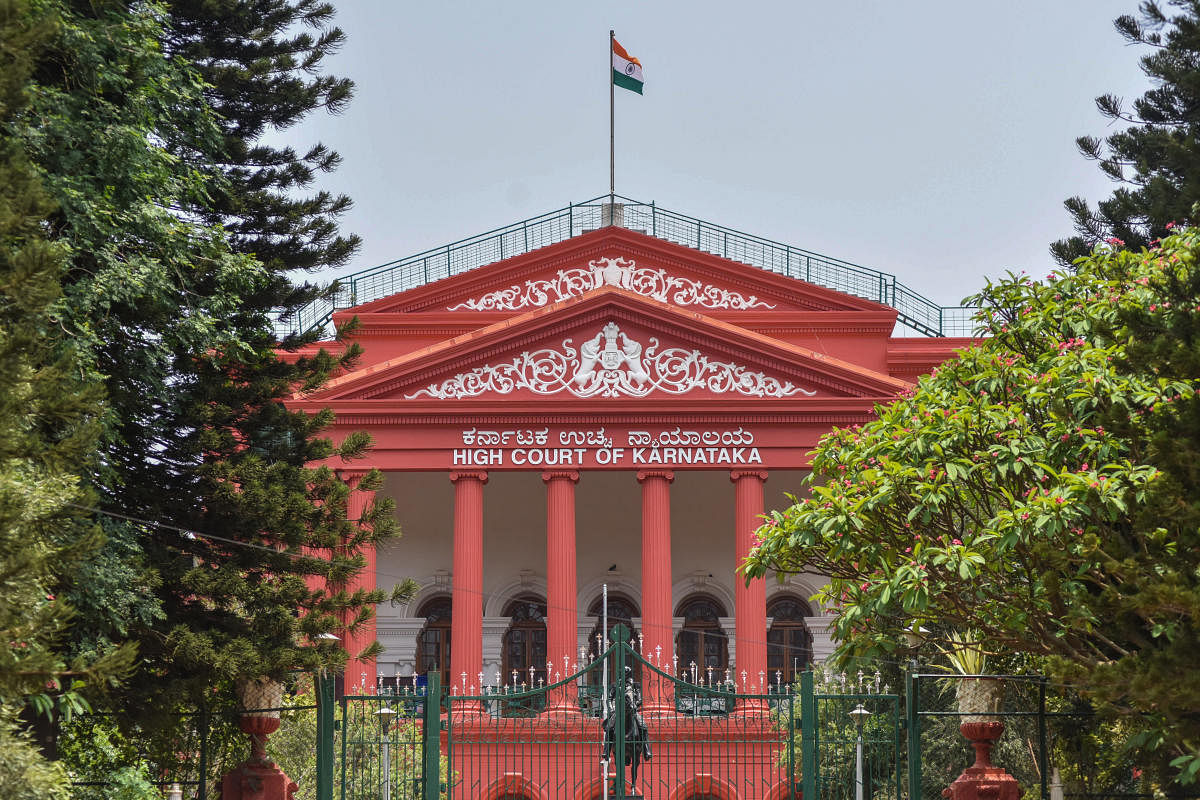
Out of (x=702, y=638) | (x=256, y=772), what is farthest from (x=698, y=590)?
(x=256, y=772)

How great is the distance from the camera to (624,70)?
28078 mm

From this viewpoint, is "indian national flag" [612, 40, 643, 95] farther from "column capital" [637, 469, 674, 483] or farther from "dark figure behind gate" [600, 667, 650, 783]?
"dark figure behind gate" [600, 667, 650, 783]

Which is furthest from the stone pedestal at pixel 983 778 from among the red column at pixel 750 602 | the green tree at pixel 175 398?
the red column at pixel 750 602

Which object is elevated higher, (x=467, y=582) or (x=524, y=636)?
(x=467, y=582)

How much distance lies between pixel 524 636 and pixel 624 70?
426 inches

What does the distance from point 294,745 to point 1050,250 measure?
1267cm

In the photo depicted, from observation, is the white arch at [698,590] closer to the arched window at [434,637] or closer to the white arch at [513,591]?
the white arch at [513,591]

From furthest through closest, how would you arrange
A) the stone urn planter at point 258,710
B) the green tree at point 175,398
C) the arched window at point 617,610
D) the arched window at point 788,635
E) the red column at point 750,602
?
the arched window at point 617,610 < the arched window at point 788,635 < the red column at point 750,602 < the stone urn planter at point 258,710 < the green tree at point 175,398

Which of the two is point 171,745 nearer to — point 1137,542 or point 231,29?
point 231,29

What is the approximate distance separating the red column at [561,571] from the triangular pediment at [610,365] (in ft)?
4.70

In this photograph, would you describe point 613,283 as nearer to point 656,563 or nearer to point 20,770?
point 656,563

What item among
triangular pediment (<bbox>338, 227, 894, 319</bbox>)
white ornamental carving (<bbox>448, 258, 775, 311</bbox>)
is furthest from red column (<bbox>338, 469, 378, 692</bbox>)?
white ornamental carving (<bbox>448, 258, 775, 311</bbox>)

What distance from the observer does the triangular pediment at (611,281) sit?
89.9 feet

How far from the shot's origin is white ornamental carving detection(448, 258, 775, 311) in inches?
1079
